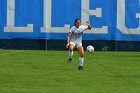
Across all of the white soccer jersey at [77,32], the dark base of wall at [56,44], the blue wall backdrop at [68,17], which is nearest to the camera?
the white soccer jersey at [77,32]

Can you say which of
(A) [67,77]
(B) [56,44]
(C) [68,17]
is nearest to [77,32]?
(A) [67,77]

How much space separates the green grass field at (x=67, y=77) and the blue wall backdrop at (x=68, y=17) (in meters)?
9.25

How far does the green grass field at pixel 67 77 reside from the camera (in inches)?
605

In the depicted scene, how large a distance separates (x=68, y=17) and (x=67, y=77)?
16.9m

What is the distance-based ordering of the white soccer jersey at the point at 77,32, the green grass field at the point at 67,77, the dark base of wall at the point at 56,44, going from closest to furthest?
the green grass field at the point at 67,77
the white soccer jersey at the point at 77,32
the dark base of wall at the point at 56,44

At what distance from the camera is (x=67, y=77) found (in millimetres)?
18578

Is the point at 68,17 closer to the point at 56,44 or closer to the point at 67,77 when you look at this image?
the point at 56,44

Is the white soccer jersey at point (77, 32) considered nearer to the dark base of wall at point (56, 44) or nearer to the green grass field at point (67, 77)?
the green grass field at point (67, 77)

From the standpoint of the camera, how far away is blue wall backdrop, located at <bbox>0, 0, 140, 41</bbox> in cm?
3462

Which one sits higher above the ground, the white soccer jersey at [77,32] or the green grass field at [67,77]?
the white soccer jersey at [77,32]

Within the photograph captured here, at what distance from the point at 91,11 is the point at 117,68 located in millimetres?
12792

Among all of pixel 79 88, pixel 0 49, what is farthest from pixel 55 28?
pixel 79 88

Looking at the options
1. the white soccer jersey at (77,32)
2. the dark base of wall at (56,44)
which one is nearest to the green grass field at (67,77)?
the white soccer jersey at (77,32)

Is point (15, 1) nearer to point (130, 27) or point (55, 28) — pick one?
point (55, 28)
